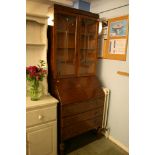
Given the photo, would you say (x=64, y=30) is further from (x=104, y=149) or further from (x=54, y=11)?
(x=104, y=149)

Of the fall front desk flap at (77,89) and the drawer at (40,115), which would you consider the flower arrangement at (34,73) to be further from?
the drawer at (40,115)

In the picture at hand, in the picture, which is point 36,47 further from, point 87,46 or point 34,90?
point 87,46

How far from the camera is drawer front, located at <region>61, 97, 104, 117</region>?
182cm

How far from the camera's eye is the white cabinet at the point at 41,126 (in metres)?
1.61

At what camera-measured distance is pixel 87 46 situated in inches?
89.4

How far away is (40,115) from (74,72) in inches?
30.4

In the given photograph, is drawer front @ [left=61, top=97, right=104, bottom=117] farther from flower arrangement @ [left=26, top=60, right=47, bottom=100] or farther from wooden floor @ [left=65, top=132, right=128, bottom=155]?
wooden floor @ [left=65, top=132, right=128, bottom=155]

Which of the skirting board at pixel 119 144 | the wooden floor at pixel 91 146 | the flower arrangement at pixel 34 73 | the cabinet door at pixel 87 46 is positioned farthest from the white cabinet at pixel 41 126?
the skirting board at pixel 119 144

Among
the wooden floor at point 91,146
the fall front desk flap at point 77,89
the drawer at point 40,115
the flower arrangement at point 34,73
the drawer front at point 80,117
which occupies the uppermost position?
the flower arrangement at point 34,73

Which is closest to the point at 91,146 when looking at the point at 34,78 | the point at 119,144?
the point at 119,144
